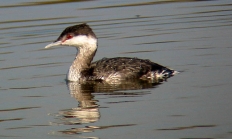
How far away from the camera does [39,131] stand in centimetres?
1126

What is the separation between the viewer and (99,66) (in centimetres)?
1540

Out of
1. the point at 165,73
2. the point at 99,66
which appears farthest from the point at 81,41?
the point at 165,73

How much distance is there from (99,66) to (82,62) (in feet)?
1.40

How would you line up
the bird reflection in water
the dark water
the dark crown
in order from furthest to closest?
1. the dark crown
2. the bird reflection in water
3. the dark water

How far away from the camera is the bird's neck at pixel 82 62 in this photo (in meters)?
15.4

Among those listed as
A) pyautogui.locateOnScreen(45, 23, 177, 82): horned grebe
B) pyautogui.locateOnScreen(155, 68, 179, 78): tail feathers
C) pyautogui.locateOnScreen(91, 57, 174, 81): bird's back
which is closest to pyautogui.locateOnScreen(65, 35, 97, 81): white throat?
pyautogui.locateOnScreen(45, 23, 177, 82): horned grebe

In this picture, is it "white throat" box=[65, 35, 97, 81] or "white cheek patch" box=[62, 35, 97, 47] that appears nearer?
"white throat" box=[65, 35, 97, 81]

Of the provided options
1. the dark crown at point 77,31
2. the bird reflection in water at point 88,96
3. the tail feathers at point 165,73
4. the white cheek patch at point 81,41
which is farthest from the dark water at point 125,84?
the dark crown at point 77,31

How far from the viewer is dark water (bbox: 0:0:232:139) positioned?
1123 cm

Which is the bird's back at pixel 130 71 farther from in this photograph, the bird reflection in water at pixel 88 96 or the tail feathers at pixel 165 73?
the bird reflection in water at pixel 88 96

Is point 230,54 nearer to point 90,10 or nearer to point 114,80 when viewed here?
point 114,80

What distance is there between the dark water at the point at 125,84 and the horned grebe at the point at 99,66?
14.5 inches

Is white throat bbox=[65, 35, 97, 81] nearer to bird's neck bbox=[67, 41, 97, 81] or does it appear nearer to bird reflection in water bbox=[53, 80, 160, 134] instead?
bird's neck bbox=[67, 41, 97, 81]

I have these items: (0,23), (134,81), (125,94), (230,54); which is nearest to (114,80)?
(134,81)
